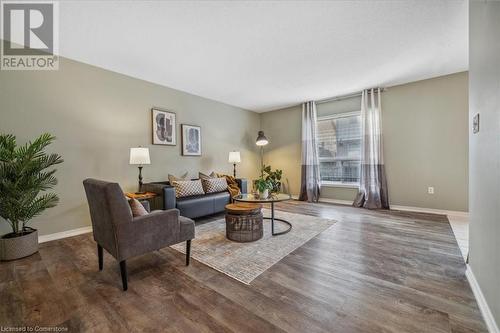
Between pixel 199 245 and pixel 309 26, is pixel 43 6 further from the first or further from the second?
pixel 199 245

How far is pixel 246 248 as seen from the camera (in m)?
2.37

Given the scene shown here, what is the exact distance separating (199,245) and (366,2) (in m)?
3.05

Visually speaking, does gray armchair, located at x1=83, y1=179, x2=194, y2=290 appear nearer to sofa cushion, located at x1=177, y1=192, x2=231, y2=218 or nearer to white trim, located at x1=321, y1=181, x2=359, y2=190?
sofa cushion, located at x1=177, y1=192, x2=231, y2=218

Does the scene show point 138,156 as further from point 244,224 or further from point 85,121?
point 244,224

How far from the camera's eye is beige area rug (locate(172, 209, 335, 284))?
6.36 feet

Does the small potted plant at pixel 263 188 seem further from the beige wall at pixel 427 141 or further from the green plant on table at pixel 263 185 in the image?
the beige wall at pixel 427 141

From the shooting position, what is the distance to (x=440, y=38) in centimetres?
248

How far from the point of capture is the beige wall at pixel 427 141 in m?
3.53

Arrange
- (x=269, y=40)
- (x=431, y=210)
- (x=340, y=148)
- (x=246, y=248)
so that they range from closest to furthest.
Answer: (x=246, y=248) → (x=269, y=40) → (x=431, y=210) → (x=340, y=148)

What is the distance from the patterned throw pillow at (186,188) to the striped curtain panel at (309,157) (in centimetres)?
267

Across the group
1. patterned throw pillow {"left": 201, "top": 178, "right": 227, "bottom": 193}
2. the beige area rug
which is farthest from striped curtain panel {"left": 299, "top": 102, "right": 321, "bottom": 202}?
patterned throw pillow {"left": 201, "top": 178, "right": 227, "bottom": 193}

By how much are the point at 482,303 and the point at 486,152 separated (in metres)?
0.99

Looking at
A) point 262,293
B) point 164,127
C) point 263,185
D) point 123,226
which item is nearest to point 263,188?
point 263,185

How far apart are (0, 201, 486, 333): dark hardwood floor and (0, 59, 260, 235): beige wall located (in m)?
0.95
